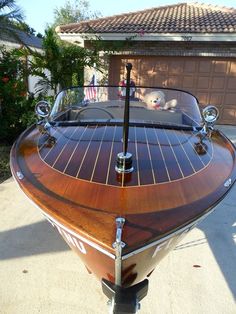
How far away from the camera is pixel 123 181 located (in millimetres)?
1973

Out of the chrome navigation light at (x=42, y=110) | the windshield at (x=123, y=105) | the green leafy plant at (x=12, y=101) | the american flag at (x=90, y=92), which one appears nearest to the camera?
the chrome navigation light at (x=42, y=110)

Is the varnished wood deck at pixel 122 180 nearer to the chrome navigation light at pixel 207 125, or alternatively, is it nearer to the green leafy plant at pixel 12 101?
the chrome navigation light at pixel 207 125

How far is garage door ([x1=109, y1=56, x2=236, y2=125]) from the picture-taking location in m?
Result: 8.49

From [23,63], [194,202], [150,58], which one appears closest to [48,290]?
[194,202]

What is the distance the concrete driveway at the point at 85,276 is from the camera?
2225 millimetres

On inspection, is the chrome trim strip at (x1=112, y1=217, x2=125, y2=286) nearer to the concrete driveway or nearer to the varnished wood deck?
the varnished wood deck

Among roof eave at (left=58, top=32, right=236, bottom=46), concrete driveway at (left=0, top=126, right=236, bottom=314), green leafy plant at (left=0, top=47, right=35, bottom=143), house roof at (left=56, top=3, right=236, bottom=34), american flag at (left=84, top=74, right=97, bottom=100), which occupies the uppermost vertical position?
house roof at (left=56, top=3, right=236, bottom=34)

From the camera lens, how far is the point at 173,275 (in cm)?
256

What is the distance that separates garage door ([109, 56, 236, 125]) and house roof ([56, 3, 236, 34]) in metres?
0.83

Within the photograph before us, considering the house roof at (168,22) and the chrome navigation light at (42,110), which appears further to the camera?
the house roof at (168,22)

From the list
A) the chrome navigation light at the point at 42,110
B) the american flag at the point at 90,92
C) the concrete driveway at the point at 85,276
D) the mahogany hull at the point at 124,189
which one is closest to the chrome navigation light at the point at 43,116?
the chrome navigation light at the point at 42,110

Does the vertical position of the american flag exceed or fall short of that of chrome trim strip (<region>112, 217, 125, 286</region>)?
it exceeds it

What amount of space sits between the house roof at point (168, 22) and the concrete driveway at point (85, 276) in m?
6.42

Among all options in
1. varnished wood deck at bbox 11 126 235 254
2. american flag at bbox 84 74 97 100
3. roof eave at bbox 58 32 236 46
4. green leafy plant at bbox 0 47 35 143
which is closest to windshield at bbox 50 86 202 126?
american flag at bbox 84 74 97 100
